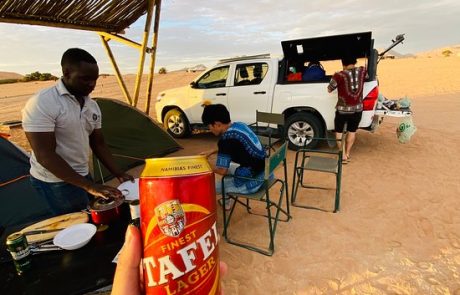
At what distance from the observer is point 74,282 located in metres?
1.36

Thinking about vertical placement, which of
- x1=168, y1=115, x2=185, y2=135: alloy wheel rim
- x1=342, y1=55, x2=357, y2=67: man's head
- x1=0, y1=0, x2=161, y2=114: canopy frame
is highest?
x1=0, y1=0, x2=161, y2=114: canopy frame

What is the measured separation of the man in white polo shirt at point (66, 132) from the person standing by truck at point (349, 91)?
3878 mm

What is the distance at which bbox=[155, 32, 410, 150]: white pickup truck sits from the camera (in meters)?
5.19

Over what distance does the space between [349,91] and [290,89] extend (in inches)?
44.6

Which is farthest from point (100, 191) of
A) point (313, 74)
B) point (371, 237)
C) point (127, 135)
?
point (313, 74)

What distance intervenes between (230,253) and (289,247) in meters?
0.61

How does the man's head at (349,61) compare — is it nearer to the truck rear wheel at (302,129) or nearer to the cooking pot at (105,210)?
the truck rear wheel at (302,129)

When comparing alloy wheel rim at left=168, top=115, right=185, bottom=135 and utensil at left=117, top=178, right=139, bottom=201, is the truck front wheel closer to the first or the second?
alloy wheel rim at left=168, top=115, right=185, bottom=135

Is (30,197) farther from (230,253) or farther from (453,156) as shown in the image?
(453,156)

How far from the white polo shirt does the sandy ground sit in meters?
1.67

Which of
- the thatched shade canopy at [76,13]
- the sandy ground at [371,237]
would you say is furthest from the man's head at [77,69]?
the thatched shade canopy at [76,13]

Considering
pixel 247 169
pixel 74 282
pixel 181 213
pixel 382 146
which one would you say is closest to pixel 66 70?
pixel 74 282

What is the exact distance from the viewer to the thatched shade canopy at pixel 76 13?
4.16 metres

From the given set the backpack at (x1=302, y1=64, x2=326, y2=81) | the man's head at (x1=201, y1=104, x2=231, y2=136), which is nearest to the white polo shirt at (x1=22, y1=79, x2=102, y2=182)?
the man's head at (x1=201, y1=104, x2=231, y2=136)
